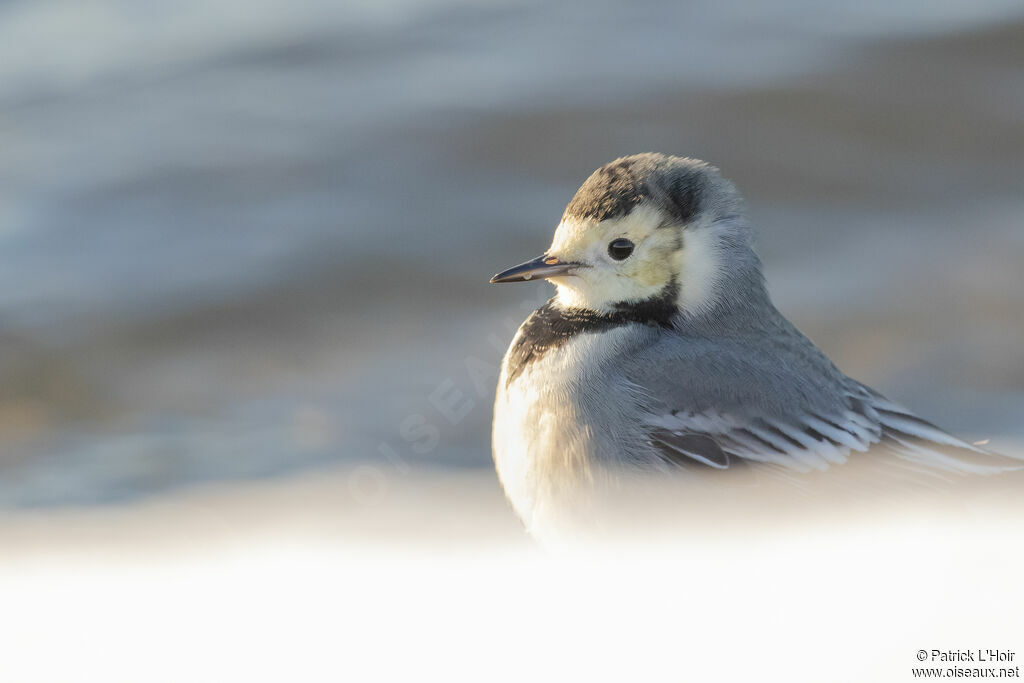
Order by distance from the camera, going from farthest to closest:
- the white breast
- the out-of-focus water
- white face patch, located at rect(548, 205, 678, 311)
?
the out-of-focus water
white face patch, located at rect(548, 205, 678, 311)
the white breast

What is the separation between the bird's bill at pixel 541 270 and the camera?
488 cm

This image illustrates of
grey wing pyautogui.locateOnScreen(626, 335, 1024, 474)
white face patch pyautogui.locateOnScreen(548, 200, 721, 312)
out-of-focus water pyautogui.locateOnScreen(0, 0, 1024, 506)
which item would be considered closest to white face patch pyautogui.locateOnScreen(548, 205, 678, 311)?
white face patch pyautogui.locateOnScreen(548, 200, 721, 312)

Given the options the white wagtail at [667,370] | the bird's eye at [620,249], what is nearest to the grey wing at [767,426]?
the white wagtail at [667,370]

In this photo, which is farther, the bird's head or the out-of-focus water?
the out-of-focus water

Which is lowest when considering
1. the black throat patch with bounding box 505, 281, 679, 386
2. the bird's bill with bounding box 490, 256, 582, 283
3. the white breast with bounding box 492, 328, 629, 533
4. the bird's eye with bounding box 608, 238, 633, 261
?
the white breast with bounding box 492, 328, 629, 533

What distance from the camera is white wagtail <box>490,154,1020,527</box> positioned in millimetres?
4664

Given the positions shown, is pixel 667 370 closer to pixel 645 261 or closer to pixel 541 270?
pixel 645 261

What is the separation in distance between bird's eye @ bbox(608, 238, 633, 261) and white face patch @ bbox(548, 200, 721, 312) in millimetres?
15

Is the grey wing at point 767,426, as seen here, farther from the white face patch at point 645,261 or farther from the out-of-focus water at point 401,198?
the out-of-focus water at point 401,198

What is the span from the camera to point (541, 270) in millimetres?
4883

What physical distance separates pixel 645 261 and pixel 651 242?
79 mm

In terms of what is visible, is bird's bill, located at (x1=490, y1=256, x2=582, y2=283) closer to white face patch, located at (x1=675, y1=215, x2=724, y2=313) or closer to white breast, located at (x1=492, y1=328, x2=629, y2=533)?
white breast, located at (x1=492, y1=328, x2=629, y2=533)

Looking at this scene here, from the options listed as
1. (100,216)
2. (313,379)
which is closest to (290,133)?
(100,216)

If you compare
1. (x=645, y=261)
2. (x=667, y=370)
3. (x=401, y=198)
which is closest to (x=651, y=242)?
(x=645, y=261)
